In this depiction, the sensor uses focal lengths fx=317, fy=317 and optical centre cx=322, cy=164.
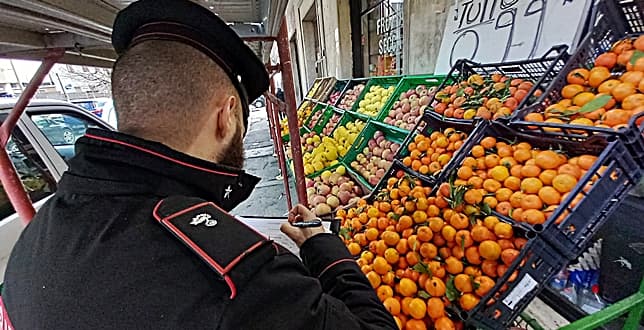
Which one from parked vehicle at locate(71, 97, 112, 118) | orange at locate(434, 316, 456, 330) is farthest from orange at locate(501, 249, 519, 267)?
parked vehicle at locate(71, 97, 112, 118)

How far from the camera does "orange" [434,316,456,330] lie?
48.1 inches

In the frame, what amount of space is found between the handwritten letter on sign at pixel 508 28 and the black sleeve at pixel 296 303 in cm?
165

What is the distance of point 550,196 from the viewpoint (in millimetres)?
1133

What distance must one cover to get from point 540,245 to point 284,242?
1.13 metres

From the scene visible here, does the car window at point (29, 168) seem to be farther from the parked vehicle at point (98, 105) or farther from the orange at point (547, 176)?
the parked vehicle at point (98, 105)

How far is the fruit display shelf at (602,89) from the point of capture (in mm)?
1104

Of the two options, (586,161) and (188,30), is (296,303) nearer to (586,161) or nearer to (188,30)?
(188,30)

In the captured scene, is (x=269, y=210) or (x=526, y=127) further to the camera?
(x=269, y=210)

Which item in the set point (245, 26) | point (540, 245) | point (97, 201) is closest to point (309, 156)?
point (245, 26)

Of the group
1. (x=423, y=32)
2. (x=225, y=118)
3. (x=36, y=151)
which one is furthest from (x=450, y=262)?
(x=36, y=151)

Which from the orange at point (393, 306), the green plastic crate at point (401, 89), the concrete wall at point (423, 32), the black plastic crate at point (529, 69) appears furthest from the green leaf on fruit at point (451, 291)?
the concrete wall at point (423, 32)

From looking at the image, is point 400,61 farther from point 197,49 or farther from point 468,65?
point 197,49

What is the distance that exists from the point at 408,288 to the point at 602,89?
1123mm

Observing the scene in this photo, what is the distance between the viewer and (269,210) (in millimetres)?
4207
